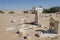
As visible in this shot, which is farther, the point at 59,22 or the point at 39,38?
the point at 59,22

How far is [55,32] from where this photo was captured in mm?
16172

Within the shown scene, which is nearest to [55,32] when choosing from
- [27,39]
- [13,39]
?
[27,39]

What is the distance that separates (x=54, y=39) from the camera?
43.4 feet

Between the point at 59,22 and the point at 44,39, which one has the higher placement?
the point at 59,22

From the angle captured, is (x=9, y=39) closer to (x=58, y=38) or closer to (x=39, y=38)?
(x=39, y=38)

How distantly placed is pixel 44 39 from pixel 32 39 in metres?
1.11

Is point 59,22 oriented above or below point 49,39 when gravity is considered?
above

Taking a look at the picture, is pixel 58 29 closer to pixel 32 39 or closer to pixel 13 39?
pixel 32 39

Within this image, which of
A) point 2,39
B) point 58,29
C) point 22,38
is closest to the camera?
point 2,39

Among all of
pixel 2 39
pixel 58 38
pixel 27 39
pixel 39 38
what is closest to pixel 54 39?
pixel 58 38

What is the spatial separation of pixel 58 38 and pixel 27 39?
9.26 ft

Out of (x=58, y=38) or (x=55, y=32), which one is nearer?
(x=58, y=38)

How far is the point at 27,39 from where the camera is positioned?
13258mm

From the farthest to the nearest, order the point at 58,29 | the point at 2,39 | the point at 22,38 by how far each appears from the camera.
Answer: the point at 58,29
the point at 22,38
the point at 2,39
